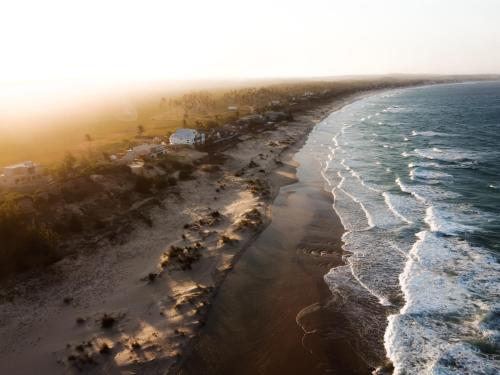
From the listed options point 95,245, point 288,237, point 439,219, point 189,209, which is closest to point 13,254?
point 95,245

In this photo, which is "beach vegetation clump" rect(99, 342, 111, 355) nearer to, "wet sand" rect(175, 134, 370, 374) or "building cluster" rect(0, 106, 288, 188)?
"wet sand" rect(175, 134, 370, 374)

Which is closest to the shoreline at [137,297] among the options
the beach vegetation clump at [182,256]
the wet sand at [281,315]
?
the beach vegetation clump at [182,256]

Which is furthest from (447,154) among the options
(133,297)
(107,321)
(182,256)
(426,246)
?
(107,321)

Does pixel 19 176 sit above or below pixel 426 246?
above

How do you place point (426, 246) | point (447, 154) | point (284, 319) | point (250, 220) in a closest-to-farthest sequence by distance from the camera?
1. point (284, 319)
2. point (426, 246)
3. point (250, 220)
4. point (447, 154)

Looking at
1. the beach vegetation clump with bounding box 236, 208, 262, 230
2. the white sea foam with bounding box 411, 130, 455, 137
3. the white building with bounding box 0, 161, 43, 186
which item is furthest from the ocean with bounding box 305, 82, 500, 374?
the white building with bounding box 0, 161, 43, 186

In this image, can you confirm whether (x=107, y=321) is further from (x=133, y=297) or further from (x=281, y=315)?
(x=281, y=315)

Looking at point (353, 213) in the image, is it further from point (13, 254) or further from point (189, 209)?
point (13, 254)
